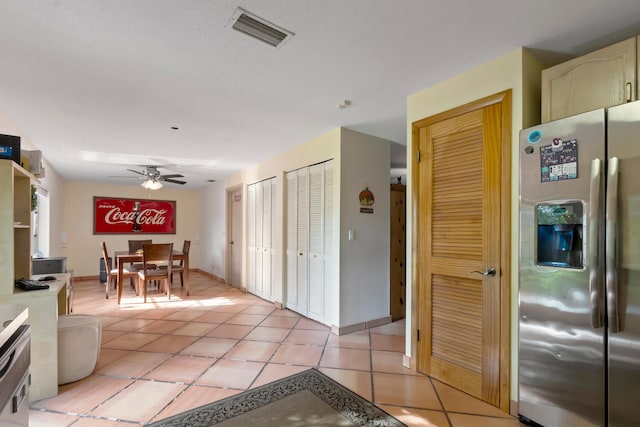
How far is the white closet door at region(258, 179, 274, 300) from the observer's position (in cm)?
486

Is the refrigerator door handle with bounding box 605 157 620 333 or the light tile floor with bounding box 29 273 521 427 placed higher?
the refrigerator door handle with bounding box 605 157 620 333

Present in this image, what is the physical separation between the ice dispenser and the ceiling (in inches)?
40.0

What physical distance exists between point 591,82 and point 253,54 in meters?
1.99

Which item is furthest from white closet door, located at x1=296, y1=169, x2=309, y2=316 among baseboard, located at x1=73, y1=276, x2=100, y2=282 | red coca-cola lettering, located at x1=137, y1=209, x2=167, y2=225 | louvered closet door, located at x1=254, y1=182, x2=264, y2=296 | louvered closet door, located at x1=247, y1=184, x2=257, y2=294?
baseboard, located at x1=73, y1=276, x2=100, y2=282

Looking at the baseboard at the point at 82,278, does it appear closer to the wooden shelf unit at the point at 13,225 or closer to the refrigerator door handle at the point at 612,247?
the wooden shelf unit at the point at 13,225

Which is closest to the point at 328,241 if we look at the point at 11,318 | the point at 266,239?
the point at 266,239

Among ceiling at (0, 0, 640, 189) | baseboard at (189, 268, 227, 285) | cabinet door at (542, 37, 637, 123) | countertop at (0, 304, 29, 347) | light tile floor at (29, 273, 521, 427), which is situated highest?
ceiling at (0, 0, 640, 189)

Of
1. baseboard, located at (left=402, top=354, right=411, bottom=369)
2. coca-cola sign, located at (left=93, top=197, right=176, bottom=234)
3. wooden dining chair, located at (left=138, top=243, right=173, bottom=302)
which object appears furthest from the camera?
coca-cola sign, located at (left=93, top=197, right=176, bottom=234)

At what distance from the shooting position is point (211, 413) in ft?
6.35

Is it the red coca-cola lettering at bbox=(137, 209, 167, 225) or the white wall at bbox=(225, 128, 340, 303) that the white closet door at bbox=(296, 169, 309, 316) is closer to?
the white wall at bbox=(225, 128, 340, 303)

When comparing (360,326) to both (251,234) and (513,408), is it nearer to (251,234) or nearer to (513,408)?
(513,408)

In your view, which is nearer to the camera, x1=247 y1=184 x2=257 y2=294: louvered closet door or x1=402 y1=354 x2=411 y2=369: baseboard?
x1=402 y1=354 x2=411 y2=369: baseboard

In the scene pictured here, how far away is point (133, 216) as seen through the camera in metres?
7.52

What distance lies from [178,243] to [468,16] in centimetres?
815
